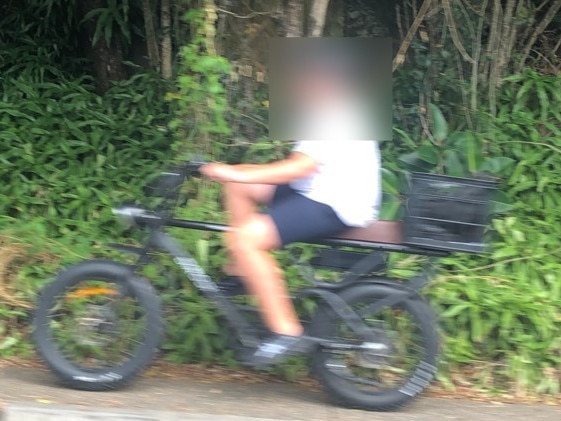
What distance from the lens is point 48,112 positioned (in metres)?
6.69

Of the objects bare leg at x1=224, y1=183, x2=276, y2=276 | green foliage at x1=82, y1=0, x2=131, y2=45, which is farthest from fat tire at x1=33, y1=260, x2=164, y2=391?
green foliage at x1=82, y1=0, x2=131, y2=45

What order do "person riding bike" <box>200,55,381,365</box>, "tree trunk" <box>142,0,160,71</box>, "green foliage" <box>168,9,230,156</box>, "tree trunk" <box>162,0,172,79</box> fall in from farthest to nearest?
1. "tree trunk" <box>142,0,160,71</box>
2. "tree trunk" <box>162,0,172,79</box>
3. "green foliage" <box>168,9,230,156</box>
4. "person riding bike" <box>200,55,381,365</box>

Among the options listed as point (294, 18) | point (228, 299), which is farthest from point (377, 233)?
point (294, 18)

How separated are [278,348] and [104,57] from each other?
4.50 meters

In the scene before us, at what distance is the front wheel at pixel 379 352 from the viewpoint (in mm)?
3984

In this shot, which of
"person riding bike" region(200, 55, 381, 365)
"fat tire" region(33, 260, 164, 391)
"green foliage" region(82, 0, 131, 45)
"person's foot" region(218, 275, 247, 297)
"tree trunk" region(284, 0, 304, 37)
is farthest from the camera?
"green foliage" region(82, 0, 131, 45)

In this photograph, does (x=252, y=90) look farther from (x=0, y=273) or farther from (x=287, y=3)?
(x=0, y=273)

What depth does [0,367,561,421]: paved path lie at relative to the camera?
3754 mm

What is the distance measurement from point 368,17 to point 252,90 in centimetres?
177

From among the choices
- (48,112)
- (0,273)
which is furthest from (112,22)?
(0,273)

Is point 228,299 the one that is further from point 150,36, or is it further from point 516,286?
point 150,36

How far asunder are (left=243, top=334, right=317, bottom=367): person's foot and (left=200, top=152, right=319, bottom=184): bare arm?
0.76 metres

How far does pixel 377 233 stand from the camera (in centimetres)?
410

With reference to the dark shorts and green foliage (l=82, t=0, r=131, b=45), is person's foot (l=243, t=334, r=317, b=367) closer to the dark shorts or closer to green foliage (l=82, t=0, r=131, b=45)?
the dark shorts
